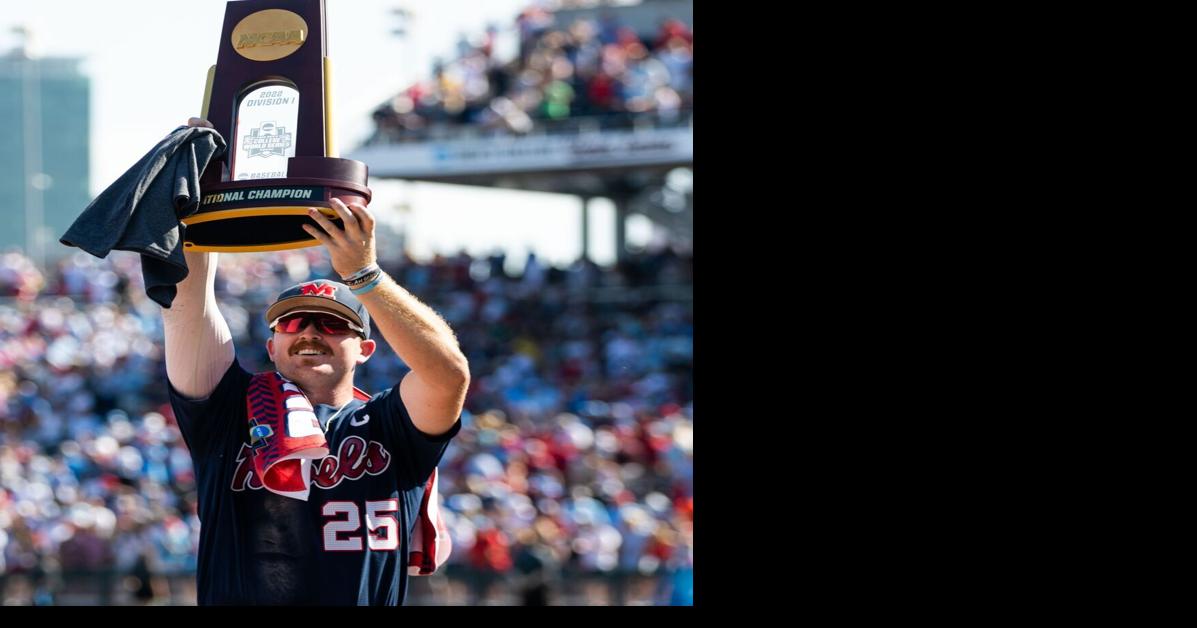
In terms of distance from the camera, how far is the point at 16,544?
854cm

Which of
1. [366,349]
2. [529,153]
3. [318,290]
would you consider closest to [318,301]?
[318,290]

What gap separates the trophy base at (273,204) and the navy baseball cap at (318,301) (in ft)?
0.57

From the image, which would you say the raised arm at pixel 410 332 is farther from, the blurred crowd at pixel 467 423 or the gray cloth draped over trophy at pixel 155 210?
the blurred crowd at pixel 467 423

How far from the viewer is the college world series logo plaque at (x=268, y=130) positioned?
7.88ft

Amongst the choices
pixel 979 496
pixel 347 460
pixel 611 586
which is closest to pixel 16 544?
pixel 611 586

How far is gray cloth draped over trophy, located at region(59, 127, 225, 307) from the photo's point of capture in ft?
7.63

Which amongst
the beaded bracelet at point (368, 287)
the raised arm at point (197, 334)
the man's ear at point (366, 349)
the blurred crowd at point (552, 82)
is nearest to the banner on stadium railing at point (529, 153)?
the blurred crowd at point (552, 82)

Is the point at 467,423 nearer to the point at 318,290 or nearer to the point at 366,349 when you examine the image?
the point at 366,349

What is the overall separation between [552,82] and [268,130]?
40.3ft

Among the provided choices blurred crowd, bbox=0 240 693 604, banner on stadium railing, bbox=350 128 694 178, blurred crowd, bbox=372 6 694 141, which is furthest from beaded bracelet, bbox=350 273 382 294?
blurred crowd, bbox=372 6 694 141

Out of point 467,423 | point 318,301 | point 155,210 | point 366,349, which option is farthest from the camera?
point 467,423

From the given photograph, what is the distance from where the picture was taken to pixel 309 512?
101 inches

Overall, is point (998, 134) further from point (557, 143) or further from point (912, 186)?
point (557, 143)

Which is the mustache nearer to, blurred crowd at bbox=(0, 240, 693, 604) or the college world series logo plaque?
the college world series logo plaque
